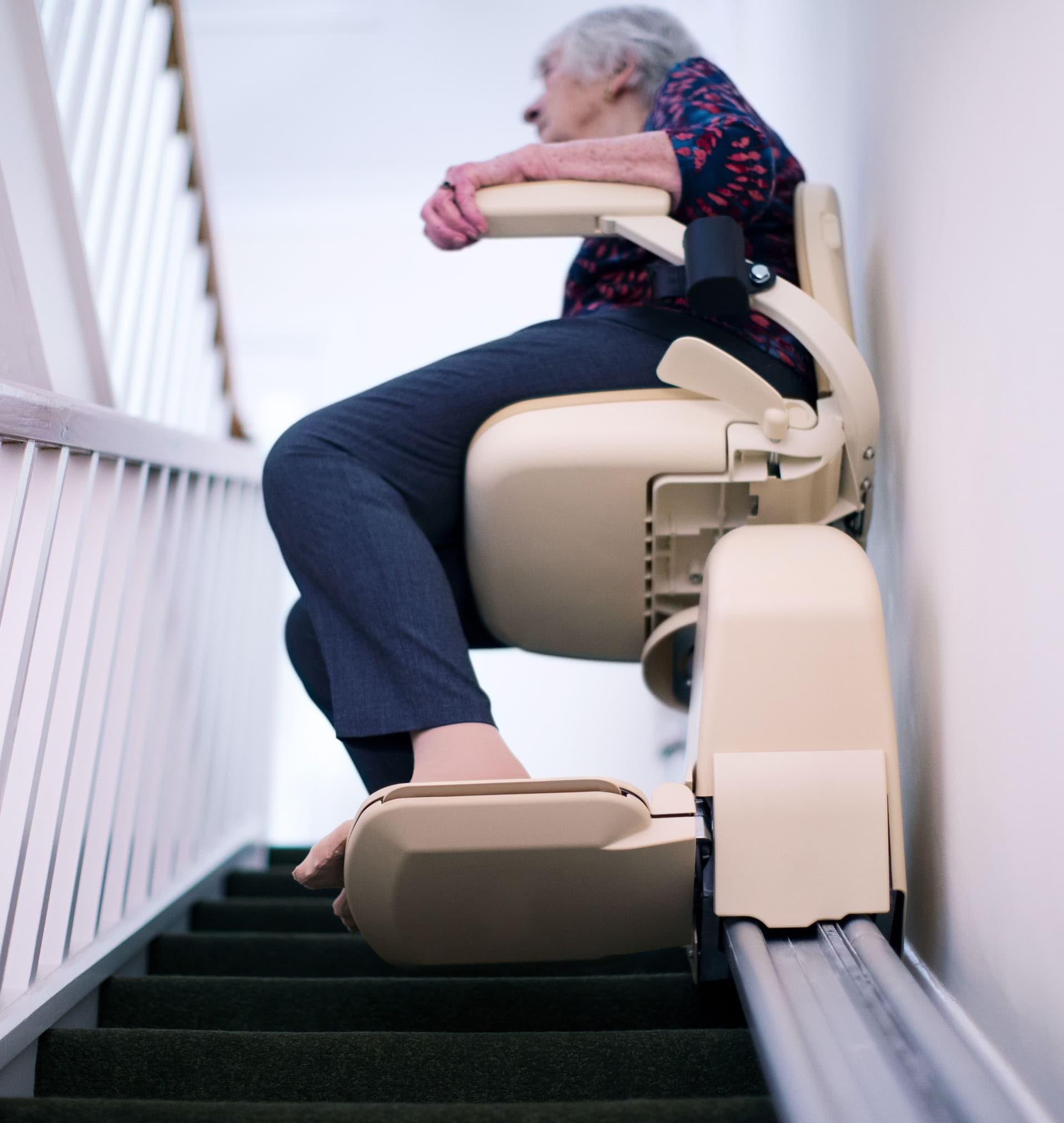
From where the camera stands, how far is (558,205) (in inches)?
38.2

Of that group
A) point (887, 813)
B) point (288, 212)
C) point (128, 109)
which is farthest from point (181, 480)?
point (288, 212)

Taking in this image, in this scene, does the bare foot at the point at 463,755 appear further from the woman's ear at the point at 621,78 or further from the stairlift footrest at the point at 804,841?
the woman's ear at the point at 621,78

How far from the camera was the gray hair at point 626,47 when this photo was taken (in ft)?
4.18

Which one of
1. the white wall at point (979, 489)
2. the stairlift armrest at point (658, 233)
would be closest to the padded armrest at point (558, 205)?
the stairlift armrest at point (658, 233)

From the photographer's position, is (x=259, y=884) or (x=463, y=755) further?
(x=259, y=884)

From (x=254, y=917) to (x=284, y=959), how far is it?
0.25m

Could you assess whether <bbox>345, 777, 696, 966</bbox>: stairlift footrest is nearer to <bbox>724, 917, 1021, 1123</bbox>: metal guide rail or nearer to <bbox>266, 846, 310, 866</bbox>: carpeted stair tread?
<bbox>724, 917, 1021, 1123</bbox>: metal guide rail

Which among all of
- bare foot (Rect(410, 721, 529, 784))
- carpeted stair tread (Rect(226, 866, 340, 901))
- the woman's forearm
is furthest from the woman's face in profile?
carpeted stair tread (Rect(226, 866, 340, 901))

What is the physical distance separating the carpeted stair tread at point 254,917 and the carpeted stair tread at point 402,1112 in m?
0.83

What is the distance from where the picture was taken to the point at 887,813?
0.78 m

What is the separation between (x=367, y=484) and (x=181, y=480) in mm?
604

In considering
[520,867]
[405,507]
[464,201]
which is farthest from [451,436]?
[520,867]

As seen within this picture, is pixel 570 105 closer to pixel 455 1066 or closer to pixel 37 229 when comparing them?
pixel 37 229

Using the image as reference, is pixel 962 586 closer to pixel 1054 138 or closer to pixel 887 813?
pixel 887 813
